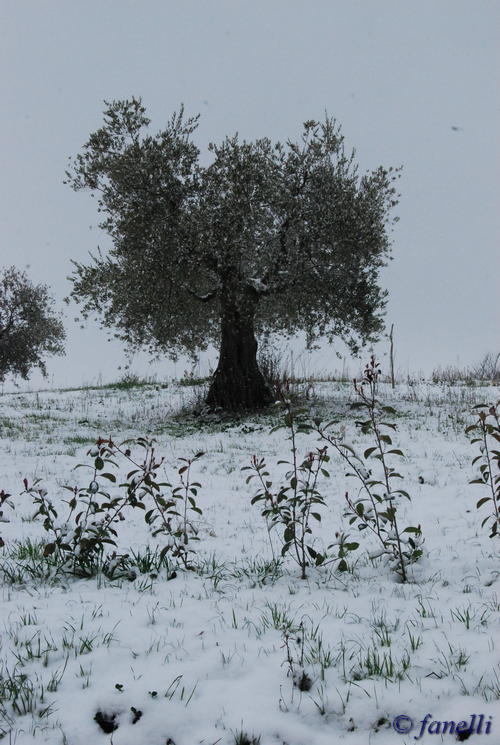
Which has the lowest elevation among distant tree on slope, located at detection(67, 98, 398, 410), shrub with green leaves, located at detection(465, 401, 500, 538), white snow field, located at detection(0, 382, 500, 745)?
white snow field, located at detection(0, 382, 500, 745)

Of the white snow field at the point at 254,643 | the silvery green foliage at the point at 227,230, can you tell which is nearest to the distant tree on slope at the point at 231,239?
the silvery green foliage at the point at 227,230

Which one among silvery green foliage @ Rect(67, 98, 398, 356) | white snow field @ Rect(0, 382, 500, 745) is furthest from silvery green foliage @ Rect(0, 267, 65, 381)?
white snow field @ Rect(0, 382, 500, 745)

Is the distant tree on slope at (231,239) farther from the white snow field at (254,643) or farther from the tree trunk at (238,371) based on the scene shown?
the white snow field at (254,643)

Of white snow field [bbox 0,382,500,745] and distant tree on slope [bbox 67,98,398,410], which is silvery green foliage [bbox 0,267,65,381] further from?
white snow field [bbox 0,382,500,745]

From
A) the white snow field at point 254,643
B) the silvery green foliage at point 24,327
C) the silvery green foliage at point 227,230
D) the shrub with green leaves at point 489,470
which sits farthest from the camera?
the silvery green foliage at point 24,327

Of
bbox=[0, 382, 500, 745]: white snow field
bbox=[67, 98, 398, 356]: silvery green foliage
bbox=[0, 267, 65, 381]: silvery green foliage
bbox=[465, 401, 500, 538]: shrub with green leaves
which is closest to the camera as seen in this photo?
bbox=[0, 382, 500, 745]: white snow field

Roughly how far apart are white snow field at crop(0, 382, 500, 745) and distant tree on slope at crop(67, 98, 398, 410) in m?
10.8

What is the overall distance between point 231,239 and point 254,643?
13.7 metres

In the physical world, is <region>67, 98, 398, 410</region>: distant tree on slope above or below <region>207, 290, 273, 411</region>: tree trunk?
above

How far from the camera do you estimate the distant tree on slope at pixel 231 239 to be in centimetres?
1555

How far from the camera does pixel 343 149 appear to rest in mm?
17156

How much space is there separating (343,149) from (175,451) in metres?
12.2

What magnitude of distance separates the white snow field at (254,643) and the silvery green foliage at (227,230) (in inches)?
425

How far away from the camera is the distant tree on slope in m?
15.6
